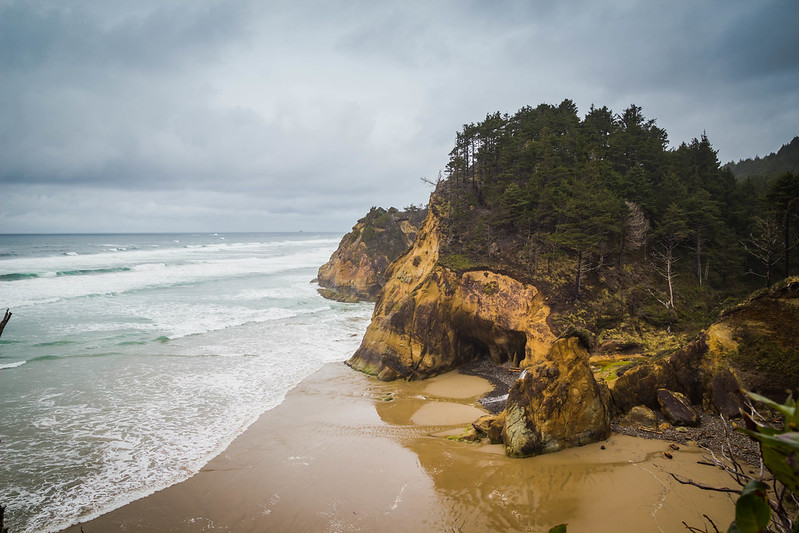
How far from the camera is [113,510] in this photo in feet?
32.2

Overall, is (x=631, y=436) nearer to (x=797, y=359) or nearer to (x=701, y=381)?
(x=701, y=381)

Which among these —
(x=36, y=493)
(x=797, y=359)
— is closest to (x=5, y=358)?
(x=36, y=493)

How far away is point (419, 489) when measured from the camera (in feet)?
33.0

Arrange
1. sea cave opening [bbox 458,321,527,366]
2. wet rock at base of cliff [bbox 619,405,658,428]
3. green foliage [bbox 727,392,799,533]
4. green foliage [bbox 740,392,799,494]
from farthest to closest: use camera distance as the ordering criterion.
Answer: sea cave opening [bbox 458,321,527,366], wet rock at base of cliff [bbox 619,405,658,428], green foliage [bbox 727,392,799,533], green foliage [bbox 740,392,799,494]

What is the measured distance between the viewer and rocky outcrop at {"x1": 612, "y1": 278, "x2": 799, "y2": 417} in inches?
400

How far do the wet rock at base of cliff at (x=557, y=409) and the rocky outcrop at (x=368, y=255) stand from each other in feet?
96.7

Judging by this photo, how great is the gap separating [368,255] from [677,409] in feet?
113

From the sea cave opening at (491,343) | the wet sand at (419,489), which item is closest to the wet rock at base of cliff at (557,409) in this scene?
the wet sand at (419,489)

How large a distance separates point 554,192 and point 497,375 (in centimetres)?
1019

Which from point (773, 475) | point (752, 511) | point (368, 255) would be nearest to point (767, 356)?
point (752, 511)

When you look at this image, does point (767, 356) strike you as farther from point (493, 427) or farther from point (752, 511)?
point (752, 511)

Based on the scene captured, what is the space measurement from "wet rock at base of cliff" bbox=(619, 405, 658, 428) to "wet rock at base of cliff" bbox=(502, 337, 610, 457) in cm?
96

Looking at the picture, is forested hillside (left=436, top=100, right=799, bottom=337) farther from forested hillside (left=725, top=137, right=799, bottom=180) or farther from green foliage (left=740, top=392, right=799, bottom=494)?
forested hillside (left=725, top=137, right=799, bottom=180)

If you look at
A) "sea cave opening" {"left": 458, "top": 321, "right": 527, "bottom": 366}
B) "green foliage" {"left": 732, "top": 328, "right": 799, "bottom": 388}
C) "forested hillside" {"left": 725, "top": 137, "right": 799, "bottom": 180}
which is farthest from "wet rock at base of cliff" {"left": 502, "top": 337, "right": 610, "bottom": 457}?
"forested hillside" {"left": 725, "top": 137, "right": 799, "bottom": 180}
